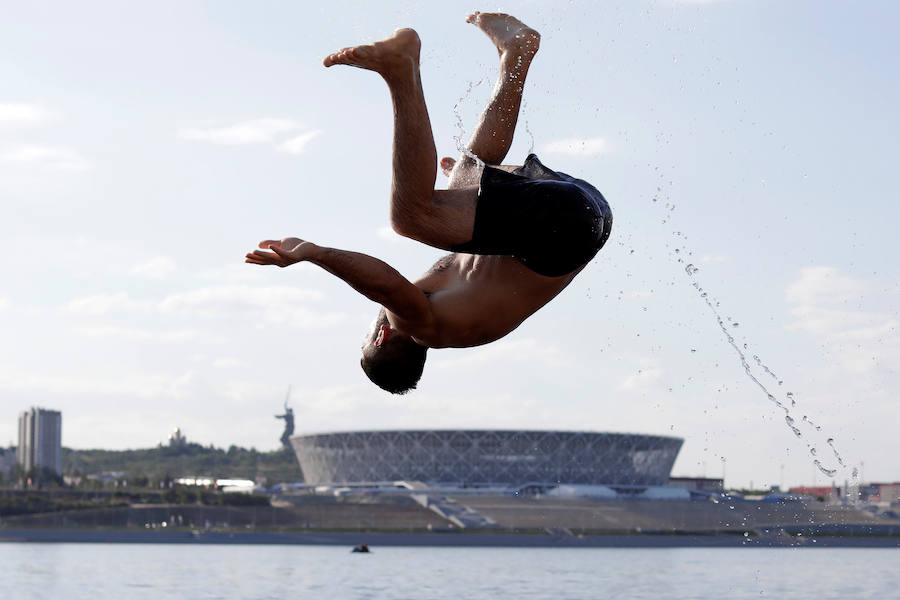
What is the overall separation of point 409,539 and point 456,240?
425 feet

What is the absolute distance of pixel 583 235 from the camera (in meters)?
6.26

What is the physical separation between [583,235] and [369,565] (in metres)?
83.9

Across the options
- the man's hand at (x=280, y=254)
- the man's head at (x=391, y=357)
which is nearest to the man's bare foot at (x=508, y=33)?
the man's head at (x=391, y=357)

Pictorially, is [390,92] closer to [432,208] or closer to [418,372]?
[432,208]

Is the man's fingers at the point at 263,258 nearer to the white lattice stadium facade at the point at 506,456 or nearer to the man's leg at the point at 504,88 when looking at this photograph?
the man's leg at the point at 504,88

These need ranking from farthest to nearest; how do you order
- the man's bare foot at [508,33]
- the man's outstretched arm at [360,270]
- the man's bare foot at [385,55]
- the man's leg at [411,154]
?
the man's bare foot at [508,33], the man's outstretched arm at [360,270], the man's leg at [411,154], the man's bare foot at [385,55]

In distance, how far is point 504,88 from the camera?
7355mm

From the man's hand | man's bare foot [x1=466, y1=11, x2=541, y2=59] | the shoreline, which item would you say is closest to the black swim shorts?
the man's hand

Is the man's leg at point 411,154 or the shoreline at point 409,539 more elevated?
the man's leg at point 411,154

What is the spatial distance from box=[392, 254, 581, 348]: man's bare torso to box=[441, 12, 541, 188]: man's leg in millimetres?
651

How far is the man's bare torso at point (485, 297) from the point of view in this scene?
21.7 feet

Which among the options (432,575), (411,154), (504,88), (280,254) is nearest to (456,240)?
(411,154)

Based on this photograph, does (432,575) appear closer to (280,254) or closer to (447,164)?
(447,164)

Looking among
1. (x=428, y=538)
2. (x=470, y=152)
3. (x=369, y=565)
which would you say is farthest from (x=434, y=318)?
(x=428, y=538)
